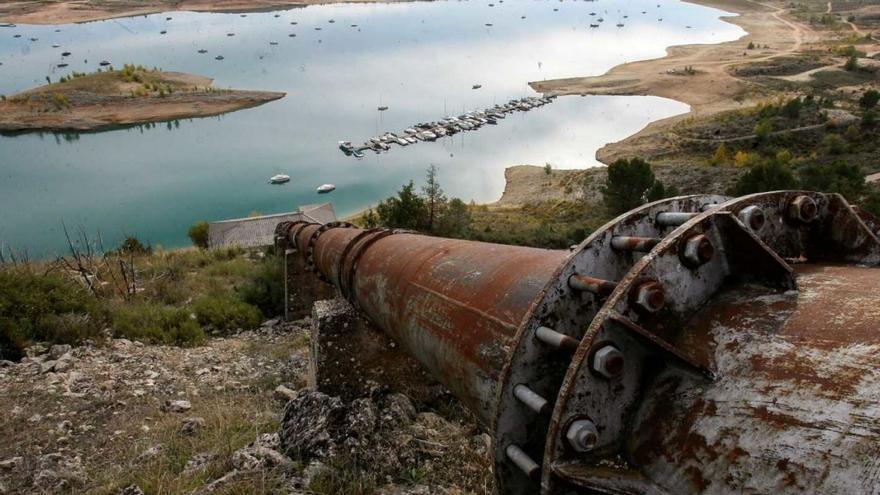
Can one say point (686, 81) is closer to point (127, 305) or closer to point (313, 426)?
point (127, 305)

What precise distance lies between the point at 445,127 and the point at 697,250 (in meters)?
47.4

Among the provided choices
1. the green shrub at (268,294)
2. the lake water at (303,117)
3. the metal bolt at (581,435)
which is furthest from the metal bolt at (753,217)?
the lake water at (303,117)

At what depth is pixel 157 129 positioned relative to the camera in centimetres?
4825

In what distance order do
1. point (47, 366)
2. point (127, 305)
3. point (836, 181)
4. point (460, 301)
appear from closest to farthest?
point (460, 301) → point (47, 366) → point (127, 305) → point (836, 181)

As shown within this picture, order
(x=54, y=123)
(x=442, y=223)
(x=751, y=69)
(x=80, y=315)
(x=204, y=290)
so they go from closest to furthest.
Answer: (x=80, y=315) < (x=204, y=290) < (x=442, y=223) < (x=54, y=123) < (x=751, y=69)

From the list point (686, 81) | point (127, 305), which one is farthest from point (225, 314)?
point (686, 81)

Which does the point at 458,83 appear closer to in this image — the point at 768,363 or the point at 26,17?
the point at 768,363

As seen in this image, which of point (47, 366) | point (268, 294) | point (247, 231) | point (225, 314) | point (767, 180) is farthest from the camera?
point (247, 231)

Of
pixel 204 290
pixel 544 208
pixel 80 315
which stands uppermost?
pixel 80 315

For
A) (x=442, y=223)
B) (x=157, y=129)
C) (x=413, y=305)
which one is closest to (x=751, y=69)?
(x=442, y=223)

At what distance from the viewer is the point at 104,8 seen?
356ft

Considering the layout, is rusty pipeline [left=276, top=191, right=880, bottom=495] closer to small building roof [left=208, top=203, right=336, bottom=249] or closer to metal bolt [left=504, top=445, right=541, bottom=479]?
metal bolt [left=504, top=445, right=541, bottom=479]

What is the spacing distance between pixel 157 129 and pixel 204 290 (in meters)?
40.1

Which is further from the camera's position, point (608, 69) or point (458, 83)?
point (608, 69)
